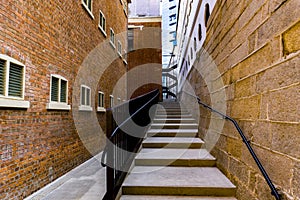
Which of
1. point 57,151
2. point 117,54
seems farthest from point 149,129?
point 117,54

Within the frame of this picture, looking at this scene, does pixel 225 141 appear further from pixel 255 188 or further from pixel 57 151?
pixel 57 151

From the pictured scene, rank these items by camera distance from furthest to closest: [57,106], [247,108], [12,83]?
[57,106], [12,83], [247,108]

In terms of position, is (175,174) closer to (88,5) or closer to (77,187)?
(77,187)

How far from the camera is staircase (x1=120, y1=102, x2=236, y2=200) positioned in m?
2.53

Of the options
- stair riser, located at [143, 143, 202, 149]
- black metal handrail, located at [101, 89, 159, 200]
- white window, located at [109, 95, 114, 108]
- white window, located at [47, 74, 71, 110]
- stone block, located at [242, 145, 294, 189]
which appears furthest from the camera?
white window, located at [109, 95, 114, 108]

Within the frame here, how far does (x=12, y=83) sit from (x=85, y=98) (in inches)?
106

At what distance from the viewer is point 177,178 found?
281cm

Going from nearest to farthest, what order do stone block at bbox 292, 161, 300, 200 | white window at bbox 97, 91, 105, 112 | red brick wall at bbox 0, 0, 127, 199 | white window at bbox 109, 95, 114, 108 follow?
stone block at bbox 292, 161, 300, 200 < red brick wall at bbox 0, 0, 127, 199 < white window at bbox 97, 91, 105, 112 < white window at bbox 109, 95, 114, 108

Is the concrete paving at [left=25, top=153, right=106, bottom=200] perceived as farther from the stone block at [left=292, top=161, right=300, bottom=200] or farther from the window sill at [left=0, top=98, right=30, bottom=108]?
the stone block at [left=292, top=161, right=300, bottom=200]

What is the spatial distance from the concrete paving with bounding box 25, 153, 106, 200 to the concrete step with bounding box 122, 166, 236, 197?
3.06ft

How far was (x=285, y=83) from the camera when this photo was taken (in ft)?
5.17

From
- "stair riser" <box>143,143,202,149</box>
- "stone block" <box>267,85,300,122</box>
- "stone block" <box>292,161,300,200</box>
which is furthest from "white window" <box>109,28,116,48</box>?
"stone block" <box>292,161,300,200</box>

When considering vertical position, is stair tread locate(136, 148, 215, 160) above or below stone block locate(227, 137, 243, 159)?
below

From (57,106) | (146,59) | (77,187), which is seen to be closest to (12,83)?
(57,106)
